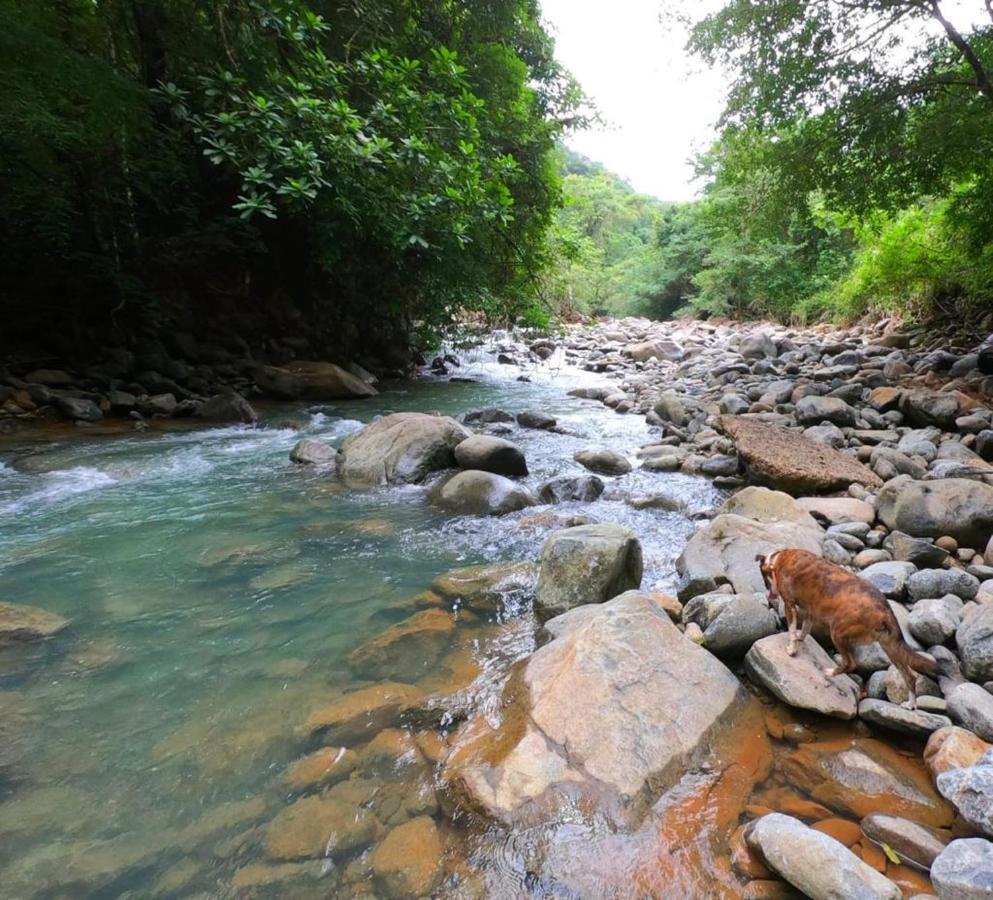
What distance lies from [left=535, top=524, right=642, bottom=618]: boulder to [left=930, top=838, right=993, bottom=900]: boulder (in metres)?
1.80

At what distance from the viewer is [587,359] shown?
17.1 m

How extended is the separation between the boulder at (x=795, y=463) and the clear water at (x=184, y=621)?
0.52m

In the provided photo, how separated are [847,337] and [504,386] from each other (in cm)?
946

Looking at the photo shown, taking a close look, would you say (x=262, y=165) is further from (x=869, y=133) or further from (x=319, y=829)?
(x=869, y=133)

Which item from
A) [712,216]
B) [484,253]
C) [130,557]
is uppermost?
[712,216]

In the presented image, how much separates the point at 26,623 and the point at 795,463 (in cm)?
570

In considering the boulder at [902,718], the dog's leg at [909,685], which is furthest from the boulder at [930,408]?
the boulder at [902,718]

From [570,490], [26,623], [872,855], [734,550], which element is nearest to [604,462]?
[570,490]

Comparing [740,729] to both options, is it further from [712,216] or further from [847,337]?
[847,337]

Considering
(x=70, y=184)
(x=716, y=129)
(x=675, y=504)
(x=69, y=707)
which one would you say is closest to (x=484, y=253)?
(x=716, y=129)

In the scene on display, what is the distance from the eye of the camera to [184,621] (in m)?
3.09

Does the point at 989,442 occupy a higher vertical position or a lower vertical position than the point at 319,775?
higher

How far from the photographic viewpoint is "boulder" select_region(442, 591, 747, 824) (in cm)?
195

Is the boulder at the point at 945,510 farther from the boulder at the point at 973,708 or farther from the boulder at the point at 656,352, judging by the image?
the boulder at the point at 656,352
